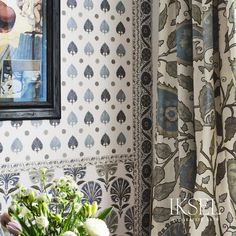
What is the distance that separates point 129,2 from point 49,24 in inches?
17.5

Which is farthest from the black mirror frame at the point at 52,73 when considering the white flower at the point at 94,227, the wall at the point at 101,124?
the white flower at the point at 94,227

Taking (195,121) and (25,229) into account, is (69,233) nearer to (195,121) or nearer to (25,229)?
(25,229)

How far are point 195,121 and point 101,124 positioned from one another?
0.47 m

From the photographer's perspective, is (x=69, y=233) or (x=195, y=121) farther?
(x=195, y=121)

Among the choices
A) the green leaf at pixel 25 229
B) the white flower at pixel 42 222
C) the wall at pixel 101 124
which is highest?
the wall at pixel 101 124

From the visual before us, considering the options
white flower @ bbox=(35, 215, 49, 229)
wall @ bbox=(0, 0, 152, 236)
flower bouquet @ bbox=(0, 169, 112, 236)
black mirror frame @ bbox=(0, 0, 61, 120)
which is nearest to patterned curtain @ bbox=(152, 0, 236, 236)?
wall @ bbox=(0, 0, 152, 236)

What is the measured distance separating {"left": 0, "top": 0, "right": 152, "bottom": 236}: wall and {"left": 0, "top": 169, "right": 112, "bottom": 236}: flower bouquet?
60 centimetres

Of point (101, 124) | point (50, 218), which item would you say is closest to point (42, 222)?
point (50, 218)

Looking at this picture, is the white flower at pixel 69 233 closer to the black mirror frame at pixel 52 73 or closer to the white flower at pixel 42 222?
the white flower at pixel 42 222

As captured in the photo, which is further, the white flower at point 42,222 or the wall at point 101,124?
the wall at point 101,124

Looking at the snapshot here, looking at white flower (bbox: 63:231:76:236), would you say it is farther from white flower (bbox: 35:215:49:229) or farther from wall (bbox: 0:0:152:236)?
wall (bbox: 0:0:152:236)

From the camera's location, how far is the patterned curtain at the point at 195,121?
1.75 meters

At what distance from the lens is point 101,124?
2102 millimetres

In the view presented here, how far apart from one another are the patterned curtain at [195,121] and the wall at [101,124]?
7.8 inches
